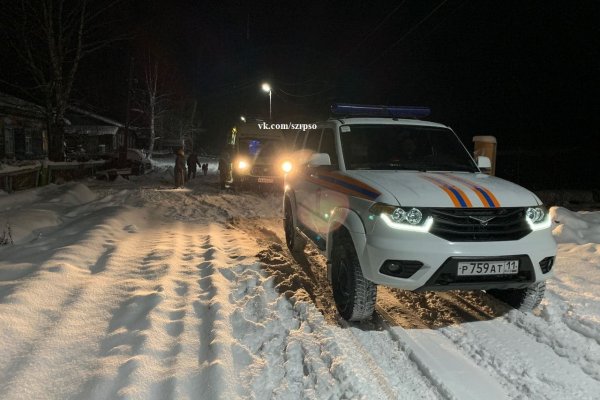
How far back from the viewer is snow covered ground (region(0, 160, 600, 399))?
10.2 ft

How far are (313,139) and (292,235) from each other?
1.59 m

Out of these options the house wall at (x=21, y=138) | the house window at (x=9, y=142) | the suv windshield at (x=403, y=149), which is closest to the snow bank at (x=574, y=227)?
the suv windshield at (x=403, y=149)

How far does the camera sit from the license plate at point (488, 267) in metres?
3.67

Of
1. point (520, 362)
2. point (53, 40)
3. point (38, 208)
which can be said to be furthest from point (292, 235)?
point (53, 40)

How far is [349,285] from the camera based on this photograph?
4141 mm

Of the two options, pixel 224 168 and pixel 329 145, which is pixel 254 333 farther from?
pixel 224 168

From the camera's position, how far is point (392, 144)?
17.0 feet

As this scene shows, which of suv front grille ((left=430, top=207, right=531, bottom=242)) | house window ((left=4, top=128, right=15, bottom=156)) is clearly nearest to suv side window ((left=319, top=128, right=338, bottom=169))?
suv front grille ((left=430, top=207, right=531, bottom=242))

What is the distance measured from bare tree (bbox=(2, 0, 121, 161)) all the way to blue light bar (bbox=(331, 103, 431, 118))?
18980 mm

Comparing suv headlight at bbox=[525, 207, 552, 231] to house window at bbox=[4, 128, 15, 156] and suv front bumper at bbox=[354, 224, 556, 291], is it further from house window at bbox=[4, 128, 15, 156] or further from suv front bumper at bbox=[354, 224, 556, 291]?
house window at bbox=[4, 128, 15, 156]

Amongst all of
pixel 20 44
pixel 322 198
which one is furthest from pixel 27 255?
pixel 20 44

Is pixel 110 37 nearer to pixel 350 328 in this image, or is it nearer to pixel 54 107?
pixel 54 107

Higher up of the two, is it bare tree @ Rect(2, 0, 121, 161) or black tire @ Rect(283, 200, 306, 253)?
bare tree @ Rect(2, 0, 121, 161)

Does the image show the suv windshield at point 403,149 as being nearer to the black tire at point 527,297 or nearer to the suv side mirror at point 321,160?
the suv side mirror at point 321,160
